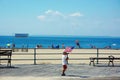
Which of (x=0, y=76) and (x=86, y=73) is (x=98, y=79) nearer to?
(x=86, y=73)

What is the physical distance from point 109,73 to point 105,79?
235 cm

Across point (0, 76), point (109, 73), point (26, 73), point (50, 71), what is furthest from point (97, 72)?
point (0, 76)

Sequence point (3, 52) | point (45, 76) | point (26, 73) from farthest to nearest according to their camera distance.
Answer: point (3, 52)
point (26, 73)
point (45, 76)

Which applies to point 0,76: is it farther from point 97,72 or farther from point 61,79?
point 97,72

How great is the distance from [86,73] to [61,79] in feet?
7.87

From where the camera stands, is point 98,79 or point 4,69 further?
point 4,69

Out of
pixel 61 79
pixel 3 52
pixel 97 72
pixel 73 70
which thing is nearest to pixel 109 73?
pixel 97 72

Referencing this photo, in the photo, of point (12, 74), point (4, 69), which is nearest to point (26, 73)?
point (12, 74)

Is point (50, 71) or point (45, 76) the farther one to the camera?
point (50, 71)

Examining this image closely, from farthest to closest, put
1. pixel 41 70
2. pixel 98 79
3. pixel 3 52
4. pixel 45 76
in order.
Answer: pixel 3 52 → pixel 41 70 → pixel 45 76 → pixel 98 79

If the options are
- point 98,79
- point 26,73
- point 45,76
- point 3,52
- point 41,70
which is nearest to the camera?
point 98,79

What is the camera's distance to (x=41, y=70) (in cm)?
1858

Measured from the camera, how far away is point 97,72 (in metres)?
17.8

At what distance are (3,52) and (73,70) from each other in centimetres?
457
